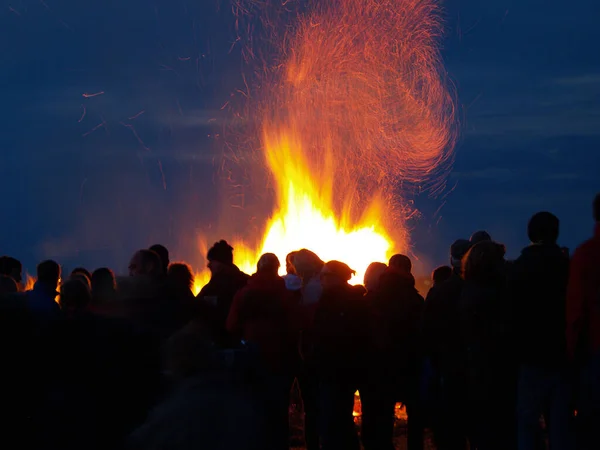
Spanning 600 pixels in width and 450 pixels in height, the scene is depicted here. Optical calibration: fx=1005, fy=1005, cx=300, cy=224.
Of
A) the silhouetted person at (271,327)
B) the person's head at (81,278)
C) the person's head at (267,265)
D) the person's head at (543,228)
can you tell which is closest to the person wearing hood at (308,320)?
the silhouetted person at (271,327)

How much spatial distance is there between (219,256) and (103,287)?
8.02 ft

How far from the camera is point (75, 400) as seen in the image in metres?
6.91

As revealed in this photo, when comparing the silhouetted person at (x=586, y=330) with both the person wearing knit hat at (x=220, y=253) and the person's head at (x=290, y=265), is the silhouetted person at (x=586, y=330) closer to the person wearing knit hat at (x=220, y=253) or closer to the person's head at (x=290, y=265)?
the person wearing knit hat at (x=220, y=253)

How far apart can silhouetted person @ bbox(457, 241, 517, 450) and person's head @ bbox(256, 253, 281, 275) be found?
75.1 inches

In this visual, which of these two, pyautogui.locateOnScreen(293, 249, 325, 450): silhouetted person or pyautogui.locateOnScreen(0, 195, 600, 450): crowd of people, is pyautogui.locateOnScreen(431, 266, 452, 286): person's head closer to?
pyautogui.locateOnScreen(0, 195, 600, 450): crowd of people

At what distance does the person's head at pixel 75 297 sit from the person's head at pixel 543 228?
3.38 m

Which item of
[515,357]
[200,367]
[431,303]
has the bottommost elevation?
[200,367]

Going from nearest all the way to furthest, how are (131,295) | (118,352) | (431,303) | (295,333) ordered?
(118,352) → (131,295) → (431,303) → (295,333)

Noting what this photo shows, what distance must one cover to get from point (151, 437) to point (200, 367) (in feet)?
1.39

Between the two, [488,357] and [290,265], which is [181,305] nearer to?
[488,357]

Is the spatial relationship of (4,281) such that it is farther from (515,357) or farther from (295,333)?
(515,357)

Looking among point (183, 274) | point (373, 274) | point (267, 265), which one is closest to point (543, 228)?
point (373, 274)

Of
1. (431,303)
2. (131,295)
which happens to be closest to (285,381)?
(431,303)

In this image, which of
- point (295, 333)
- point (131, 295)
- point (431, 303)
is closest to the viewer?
point (131, 295)
